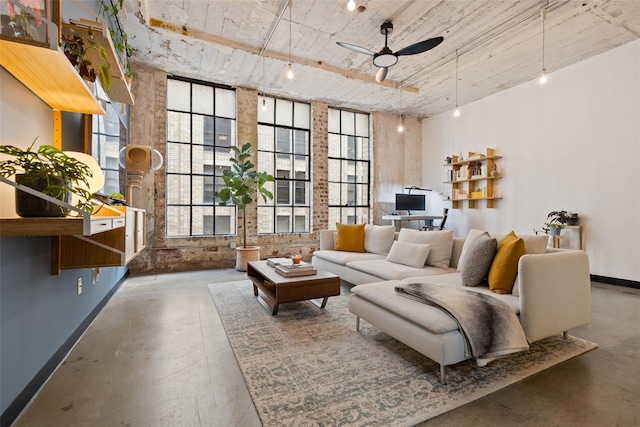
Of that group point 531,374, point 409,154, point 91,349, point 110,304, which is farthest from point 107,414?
point 409,154

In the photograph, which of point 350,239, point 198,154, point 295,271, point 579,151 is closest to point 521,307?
point 295,271

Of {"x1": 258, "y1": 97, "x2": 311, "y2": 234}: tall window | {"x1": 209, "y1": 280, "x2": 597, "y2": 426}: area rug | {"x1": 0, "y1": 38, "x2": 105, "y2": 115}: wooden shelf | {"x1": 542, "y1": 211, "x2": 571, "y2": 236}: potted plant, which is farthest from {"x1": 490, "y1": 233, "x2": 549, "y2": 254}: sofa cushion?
{"x1": 258, "y1": 97, "x2": 311, "y2": 234}: tall window

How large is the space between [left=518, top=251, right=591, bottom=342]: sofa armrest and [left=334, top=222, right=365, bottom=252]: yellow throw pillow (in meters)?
2.52

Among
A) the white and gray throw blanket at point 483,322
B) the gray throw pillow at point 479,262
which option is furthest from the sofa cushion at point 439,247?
the white and gray throw blanket at point 483,322

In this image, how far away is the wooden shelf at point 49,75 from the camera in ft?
4.36

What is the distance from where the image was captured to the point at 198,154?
17.7ft

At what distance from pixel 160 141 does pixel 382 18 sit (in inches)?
154

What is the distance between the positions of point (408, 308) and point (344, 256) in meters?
2.11

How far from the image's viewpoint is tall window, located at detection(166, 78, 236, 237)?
→ 205 inches

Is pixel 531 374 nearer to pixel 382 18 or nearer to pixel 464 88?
pixel 382 18

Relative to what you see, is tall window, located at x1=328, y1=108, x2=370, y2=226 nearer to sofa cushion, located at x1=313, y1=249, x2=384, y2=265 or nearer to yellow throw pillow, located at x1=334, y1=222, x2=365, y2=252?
yellow throw pillow, located at x1=334, y1=222, x2=365, y2=252

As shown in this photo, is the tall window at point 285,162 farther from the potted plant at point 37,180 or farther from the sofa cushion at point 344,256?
the potted plant at point 37,180

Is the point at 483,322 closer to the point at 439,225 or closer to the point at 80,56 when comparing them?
the point at 80,56

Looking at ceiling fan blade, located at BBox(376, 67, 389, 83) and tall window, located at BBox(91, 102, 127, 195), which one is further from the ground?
ceiling fan blade, located at BBox(376, 67, 389, 83)
